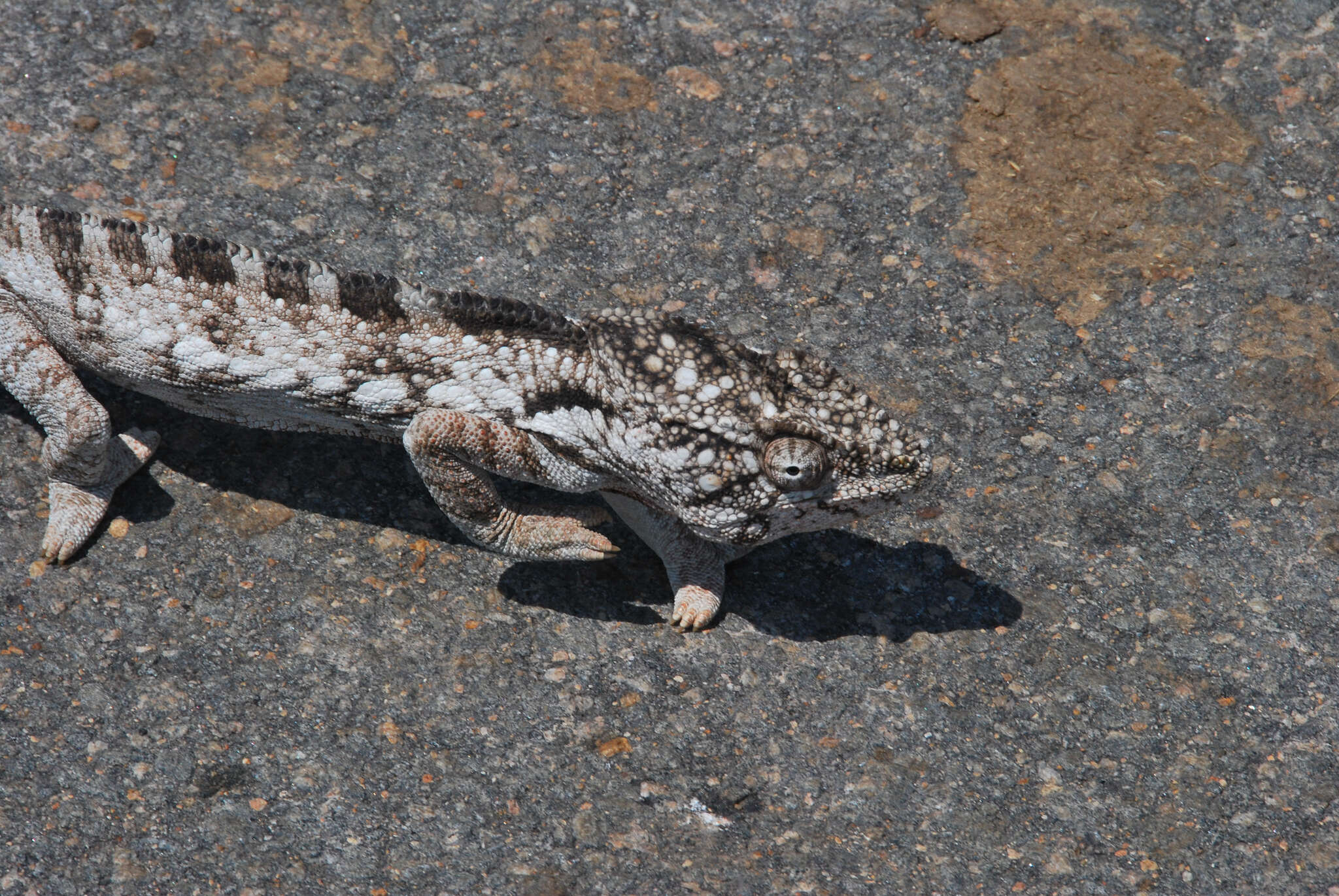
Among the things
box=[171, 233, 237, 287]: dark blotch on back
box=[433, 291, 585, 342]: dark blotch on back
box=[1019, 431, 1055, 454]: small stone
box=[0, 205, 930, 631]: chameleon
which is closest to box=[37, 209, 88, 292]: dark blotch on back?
box=[0, 205, 930, 631]: chameleon

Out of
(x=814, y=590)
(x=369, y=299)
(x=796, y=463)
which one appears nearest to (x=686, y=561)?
(x=814, y=590)

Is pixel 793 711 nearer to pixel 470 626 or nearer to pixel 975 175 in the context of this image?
pixel 470 626

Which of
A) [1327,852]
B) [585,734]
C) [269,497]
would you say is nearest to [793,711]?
[585,734]

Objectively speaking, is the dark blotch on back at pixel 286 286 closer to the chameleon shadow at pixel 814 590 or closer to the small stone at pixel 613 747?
the chameleon shadow at pixel 814 590

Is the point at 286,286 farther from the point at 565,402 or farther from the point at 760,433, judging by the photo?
the point at 760,433

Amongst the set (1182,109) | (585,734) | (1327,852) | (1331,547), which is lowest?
(585,734)

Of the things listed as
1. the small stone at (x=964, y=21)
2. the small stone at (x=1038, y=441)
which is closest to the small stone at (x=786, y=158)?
the small stone at (x=964, y=21)
